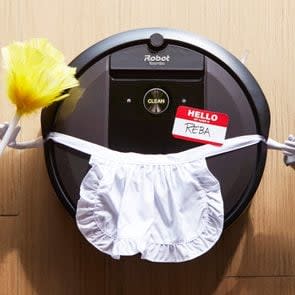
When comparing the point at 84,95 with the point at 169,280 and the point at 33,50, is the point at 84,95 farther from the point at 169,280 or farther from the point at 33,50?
the point at 169,280

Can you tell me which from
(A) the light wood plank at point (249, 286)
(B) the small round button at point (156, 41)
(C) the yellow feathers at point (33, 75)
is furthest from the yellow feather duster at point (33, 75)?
→ (A) the light wood plank at point (249, 286)

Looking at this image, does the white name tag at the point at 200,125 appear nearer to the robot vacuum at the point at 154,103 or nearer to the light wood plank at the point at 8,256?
the robot vacuum at the point at 154,103

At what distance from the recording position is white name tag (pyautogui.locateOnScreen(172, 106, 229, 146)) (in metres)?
0.65

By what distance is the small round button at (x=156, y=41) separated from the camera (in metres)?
0.67

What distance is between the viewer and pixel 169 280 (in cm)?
71

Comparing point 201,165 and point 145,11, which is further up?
point 145,11

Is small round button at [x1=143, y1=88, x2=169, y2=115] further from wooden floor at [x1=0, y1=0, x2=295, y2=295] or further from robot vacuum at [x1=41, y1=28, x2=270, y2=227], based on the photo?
wooden floor at [x1=0, y1=0, x2=295, y2=295]

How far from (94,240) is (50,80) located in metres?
0.17

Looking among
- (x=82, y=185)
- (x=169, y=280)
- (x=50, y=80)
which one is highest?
(x=50, y=80)

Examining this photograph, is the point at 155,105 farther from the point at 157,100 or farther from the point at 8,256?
the point at 8,256

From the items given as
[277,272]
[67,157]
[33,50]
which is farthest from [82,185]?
[277,272]

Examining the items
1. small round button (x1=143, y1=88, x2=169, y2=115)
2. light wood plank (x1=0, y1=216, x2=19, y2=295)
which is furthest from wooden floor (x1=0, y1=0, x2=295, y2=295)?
small round button (x1=143, y1=88, x2=169, y2=115)

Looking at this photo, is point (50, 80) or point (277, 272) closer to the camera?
point (50, 80)

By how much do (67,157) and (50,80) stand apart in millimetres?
94
